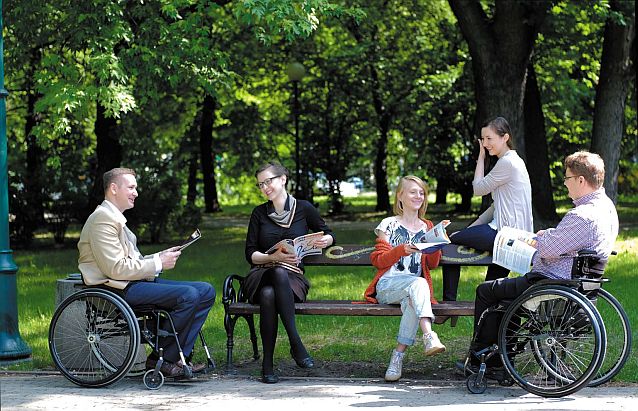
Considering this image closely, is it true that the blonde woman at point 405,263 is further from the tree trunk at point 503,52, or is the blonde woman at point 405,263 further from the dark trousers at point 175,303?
the tree trunk at point 503,52

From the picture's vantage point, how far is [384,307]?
7.36 meters

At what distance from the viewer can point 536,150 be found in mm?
20844

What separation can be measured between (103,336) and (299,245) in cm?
152

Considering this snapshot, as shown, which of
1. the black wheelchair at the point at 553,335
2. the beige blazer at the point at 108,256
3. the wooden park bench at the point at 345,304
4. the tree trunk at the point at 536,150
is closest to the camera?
the black wheelchair at the point at 553,335

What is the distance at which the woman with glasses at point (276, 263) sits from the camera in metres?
7.33

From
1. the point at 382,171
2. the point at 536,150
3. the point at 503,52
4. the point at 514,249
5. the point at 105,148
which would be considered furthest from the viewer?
the point at 382,171

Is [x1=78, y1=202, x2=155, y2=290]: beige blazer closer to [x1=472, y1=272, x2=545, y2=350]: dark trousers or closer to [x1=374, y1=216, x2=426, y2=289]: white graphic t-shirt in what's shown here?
[x1=374, y1=216, x2=426, y2=289]: white graphic t-shirt

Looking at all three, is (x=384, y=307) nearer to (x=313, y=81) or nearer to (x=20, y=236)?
(x=20, y=236)

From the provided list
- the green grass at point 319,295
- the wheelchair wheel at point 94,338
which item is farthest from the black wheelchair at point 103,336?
the green grass at point 319,295

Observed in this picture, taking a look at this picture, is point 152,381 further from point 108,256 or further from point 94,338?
point 108,256

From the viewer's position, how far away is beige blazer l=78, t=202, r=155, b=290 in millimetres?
7039

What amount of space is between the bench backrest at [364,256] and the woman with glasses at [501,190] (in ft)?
0.18

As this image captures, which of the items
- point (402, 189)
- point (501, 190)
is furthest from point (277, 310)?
point (501, 190)

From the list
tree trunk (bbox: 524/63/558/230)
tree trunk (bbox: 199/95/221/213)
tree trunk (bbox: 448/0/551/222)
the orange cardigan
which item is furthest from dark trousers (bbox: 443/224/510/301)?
tree trunk (bbox: 199/95/221/213)
